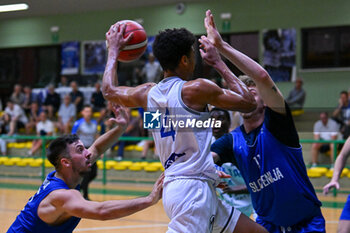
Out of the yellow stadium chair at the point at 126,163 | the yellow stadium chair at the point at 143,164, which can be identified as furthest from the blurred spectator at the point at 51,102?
the yellow stadium chair at the point at 143,164

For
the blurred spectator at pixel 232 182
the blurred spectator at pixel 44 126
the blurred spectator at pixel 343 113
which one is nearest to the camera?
the blurred spectator at pixel 232 182

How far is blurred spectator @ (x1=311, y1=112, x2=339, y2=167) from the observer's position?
10.9 metres

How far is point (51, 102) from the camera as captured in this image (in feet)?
52.1

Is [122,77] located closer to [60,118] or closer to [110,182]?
[60,118]

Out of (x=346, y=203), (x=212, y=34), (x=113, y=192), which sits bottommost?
(x=113, y=192)

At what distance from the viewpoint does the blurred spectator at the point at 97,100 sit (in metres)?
15.1

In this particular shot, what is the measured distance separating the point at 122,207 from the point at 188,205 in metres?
0.45

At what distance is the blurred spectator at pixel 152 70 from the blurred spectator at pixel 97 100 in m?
1.39

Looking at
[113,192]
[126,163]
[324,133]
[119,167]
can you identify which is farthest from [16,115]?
[324,133]

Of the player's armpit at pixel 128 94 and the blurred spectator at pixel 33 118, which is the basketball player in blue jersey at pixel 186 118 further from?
the blurred spectator at pixel 33 118

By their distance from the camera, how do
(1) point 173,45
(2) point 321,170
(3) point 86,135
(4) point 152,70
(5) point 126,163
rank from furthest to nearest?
1. (4) point 152,70
2. (5) point 126,163
3. (2) point 321,170
4. (3) point 86,135
5. (1) point 173,45

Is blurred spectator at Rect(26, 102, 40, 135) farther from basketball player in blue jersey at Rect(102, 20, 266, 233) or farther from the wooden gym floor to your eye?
basketball player in blue jersey at Rect(102, 20, 266, 233)

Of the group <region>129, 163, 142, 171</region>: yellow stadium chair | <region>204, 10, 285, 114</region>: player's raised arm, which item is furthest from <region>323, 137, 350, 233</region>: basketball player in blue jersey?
<region>129, 163, 142, 171</region>: yellow stadium chair

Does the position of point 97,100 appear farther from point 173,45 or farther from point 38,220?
point 173,45
